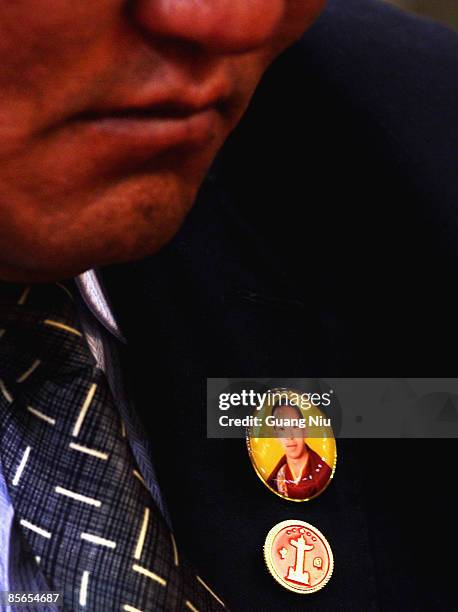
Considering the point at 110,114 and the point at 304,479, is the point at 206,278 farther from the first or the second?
the point at 110,114

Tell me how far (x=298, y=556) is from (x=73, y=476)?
16 cm

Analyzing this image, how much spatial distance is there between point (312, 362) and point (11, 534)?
0.26 metres

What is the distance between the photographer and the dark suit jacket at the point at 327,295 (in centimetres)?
50

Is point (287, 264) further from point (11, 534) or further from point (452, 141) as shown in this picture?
point (11, 534)

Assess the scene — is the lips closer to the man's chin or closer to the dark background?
the man's chin

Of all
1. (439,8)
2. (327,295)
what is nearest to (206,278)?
(327,295)

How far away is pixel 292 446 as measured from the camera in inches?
20.5

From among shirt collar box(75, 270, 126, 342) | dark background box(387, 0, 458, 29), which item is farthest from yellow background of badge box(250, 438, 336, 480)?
dark background box(387, 0, 458, 29)

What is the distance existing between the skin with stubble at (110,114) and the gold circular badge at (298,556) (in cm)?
21

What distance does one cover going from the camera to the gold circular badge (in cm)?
47

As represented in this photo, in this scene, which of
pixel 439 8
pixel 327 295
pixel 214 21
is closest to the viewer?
pixel 214 21

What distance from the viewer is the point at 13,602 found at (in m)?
0.38

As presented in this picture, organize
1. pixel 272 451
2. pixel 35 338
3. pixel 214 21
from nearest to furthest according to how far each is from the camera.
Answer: pixel 214 21
pixel 35 338
pixel 272 451

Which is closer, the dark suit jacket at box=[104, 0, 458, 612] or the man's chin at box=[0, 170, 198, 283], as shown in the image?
the man's chin at box=[0, 170, 198, 283]
